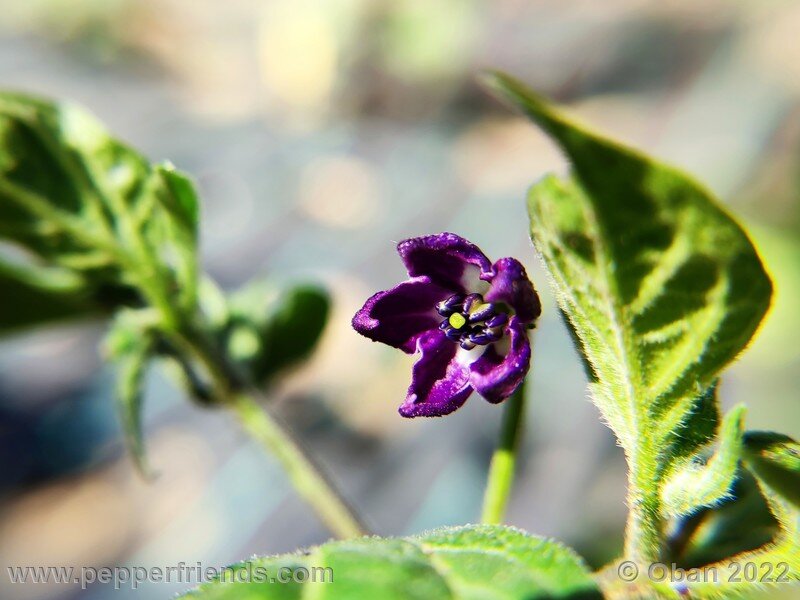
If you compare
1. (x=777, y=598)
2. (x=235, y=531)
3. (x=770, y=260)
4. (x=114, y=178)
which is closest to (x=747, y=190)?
(x=770, y=260)

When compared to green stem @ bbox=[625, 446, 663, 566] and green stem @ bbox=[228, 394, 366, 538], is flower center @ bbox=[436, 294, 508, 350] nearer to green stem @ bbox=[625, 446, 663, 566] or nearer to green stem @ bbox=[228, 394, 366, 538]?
green stem @ bbox=[625, 446, 663, 566]

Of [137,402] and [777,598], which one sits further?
[777,598]

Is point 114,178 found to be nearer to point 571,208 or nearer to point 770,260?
point 571,208

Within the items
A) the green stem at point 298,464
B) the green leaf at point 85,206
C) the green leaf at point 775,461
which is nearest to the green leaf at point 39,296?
the green leaf at point 85,206

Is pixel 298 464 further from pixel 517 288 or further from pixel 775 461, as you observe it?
pixel 775 461

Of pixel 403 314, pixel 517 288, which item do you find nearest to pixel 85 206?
pixel 403 314

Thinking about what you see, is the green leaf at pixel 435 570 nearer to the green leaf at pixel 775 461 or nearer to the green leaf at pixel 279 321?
the green leaf at pixel 775 461
